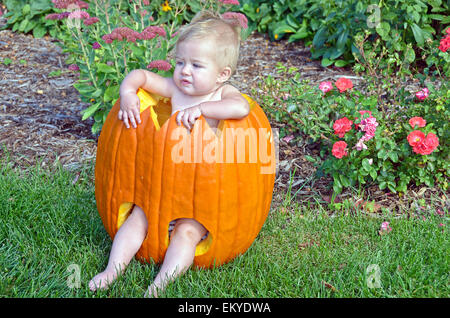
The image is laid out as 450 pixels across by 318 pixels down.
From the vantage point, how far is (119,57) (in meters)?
3.59

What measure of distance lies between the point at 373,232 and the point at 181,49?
4.81 ft

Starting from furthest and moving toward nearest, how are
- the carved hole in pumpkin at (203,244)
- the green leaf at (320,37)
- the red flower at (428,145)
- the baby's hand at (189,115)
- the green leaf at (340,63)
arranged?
1. the green leaf at (320,37)
2. the green leaf at (340,63)
3. the red flower at (428,145)
4. the carved hole in pumpkin at (203,244)
5. the baby's hand at (189,115)

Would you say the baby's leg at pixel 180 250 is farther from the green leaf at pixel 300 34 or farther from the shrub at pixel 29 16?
the shrub at pixel 29 16

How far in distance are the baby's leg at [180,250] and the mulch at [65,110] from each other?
3.09ft

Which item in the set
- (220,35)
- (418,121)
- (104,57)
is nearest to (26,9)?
(104,57)

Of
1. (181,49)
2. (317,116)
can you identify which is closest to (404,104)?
(317,116)

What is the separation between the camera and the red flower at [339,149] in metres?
3.04

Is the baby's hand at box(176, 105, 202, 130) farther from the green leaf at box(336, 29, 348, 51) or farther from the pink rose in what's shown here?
the green leaf at box(336, 29, 348, 51)

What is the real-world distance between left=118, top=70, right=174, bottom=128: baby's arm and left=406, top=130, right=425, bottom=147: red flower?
144 cm

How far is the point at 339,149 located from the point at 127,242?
1.38 m

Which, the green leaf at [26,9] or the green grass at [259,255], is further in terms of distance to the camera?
the green leaf at [26,9]

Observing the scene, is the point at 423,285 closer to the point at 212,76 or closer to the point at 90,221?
the point at 212,76

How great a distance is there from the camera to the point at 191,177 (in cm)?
229

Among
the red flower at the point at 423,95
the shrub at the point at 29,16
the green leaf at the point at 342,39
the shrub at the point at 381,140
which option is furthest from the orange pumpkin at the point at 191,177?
the shrub at the point at 29,16
